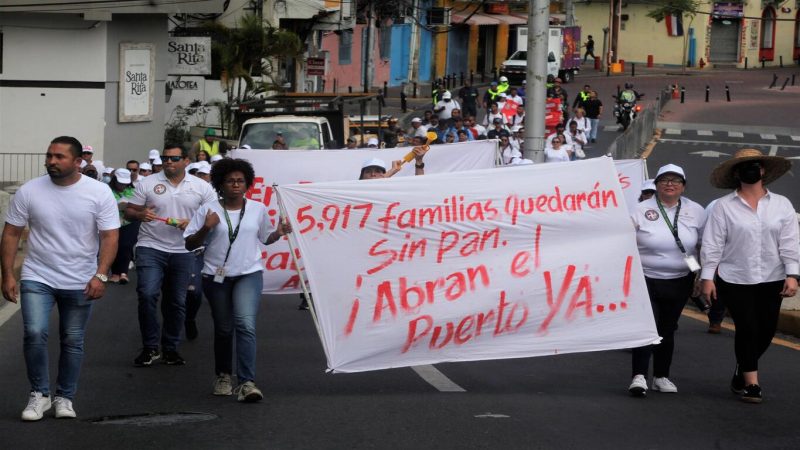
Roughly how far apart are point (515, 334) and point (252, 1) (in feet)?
96.7

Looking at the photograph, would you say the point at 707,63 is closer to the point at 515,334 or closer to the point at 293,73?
the point at 293,73

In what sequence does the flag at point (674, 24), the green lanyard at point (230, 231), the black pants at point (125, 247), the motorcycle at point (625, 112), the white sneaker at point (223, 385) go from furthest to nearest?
the flag at point (674, 24) < the motorcycle at point (625, 112) < the black pants at point (125, 247) < the white sneaker at point (223, 385) < the green lanyard at point (230, 231)

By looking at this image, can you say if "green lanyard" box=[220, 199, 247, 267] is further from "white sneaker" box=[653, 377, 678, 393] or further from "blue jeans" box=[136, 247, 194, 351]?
"white sneaker" box=[653, 377, 678, 393]

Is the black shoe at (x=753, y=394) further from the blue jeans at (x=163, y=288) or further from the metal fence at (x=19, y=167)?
the metal fence at (x=19, y=167)

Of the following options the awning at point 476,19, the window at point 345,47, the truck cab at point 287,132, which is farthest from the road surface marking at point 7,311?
the awning at point 476,19

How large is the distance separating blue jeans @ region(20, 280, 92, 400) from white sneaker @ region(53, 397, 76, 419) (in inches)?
1.3

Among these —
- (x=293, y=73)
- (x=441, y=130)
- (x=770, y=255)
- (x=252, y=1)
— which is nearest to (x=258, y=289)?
(x=770, y=255)

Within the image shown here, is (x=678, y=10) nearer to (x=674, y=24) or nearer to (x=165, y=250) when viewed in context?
(x=674, y=24)

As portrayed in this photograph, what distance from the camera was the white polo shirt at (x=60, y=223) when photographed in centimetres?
793

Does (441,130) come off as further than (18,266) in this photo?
Yes

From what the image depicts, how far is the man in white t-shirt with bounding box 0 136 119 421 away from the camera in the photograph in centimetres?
793

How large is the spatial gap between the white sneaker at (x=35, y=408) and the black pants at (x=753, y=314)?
453cm

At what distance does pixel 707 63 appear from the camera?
84562 mm

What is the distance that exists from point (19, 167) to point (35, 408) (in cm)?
1950
